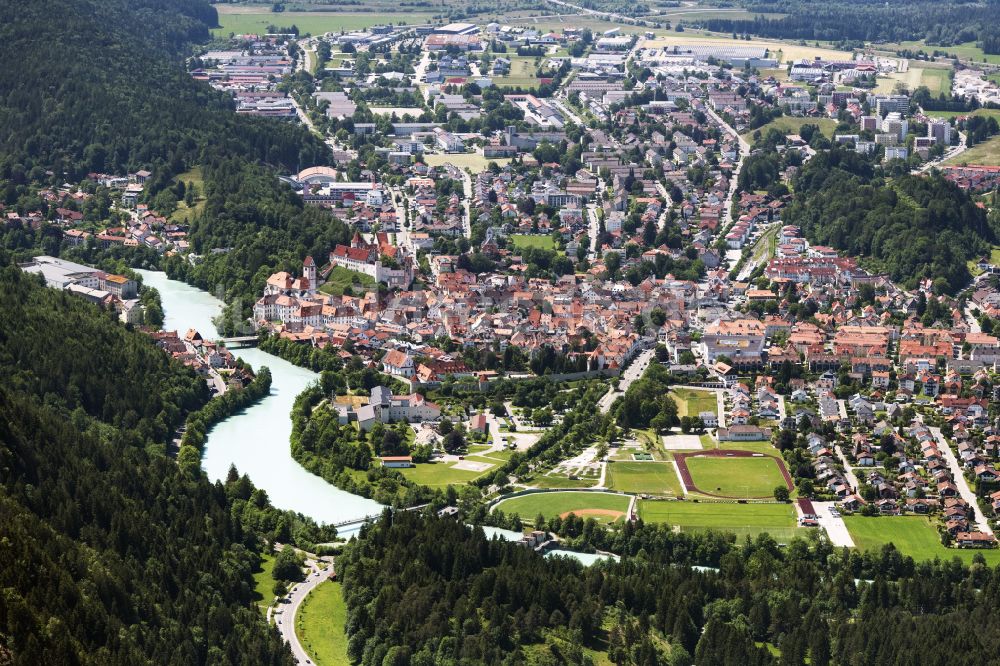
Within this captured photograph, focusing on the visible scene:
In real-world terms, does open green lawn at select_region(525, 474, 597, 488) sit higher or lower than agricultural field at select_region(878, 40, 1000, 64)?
higher

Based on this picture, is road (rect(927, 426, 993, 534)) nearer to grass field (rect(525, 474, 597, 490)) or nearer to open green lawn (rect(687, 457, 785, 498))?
open green lawn (rect(687, 457, 785, 498))

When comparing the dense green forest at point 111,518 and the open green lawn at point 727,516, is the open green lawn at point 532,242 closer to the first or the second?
the dense green forest at point 111,518

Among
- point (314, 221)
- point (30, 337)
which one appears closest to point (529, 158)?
point (314, 221)

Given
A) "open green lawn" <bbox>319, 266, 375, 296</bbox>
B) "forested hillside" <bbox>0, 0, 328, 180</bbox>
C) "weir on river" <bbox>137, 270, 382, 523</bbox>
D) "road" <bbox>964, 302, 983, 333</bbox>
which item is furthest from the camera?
"forested hillside" <bbox>0, 0, 328, 180</bbox>

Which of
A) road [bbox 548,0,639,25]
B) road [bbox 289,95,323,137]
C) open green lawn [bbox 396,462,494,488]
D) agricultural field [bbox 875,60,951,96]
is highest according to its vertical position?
open green lawn [bbox 396,462,494,488]

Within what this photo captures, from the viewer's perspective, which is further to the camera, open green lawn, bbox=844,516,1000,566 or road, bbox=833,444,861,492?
road, bbox=833,444,861,492

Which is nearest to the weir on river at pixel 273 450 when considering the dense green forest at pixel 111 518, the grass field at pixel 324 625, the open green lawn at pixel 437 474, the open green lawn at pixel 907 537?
the dense green forest at pixel 111 518

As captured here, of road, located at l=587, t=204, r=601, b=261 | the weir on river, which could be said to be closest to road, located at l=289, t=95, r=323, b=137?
road, located at l=587, t=204, r=601, b=261
